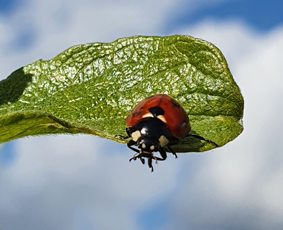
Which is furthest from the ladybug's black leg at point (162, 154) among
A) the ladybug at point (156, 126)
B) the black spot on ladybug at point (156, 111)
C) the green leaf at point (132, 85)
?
the green leaf at point (132, 85)

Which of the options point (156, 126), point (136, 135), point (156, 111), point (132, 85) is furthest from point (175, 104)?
point (156, 126)

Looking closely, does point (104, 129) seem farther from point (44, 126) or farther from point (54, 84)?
point (54, 84)

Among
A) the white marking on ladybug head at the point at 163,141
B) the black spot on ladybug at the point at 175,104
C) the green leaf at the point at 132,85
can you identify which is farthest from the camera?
the white marking on ladybug head at the point at 163,141

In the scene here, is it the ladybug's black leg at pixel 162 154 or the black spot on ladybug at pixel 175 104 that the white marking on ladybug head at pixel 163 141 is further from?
the black spot on ladybug at pixel 175 104

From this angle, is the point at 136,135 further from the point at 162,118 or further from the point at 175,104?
the point at 175,104

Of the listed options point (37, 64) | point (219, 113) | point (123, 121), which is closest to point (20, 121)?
point (123, 121)
